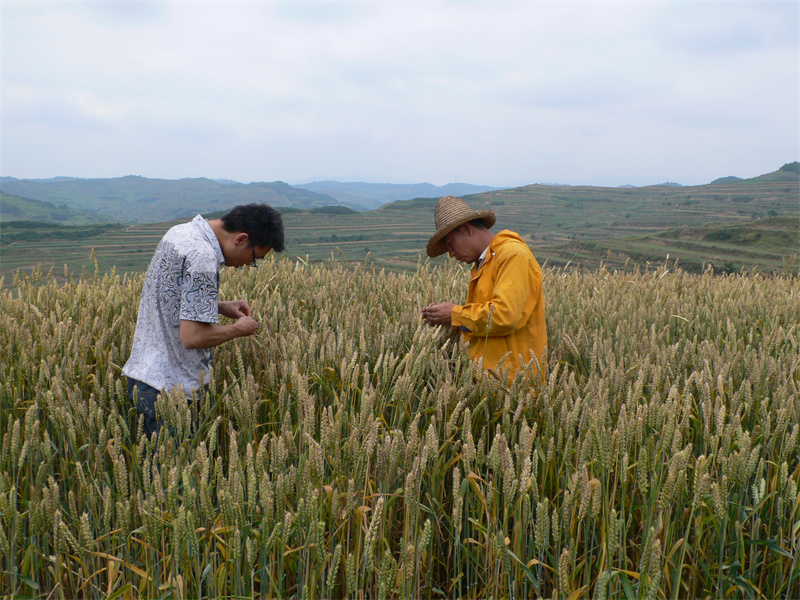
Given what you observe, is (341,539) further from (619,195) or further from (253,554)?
(619,195)

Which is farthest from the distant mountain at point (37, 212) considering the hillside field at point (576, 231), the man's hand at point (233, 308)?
the man's hand at point (233, 308)

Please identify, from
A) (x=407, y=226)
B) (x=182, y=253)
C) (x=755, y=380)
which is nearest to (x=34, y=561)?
(x=182, y=253)

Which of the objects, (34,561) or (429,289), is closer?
(34,561)

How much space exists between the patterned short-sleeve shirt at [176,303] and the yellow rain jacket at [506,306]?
46.8 inches

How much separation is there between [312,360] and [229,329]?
0.43 meters

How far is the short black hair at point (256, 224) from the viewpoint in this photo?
2674mm

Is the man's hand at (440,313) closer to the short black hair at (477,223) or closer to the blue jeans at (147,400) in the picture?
the short black hair at (477,223)

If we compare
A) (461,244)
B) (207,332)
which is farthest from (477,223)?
(207,332)

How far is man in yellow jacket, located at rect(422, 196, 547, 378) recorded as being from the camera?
2.75m

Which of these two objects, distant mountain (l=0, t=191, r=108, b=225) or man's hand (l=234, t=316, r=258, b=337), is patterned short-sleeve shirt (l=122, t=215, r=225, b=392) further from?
distant mountain (l=0, t=191, r=108, b=225)

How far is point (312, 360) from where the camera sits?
2.37 m

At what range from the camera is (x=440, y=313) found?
2930mm

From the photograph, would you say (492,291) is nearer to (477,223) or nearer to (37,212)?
(477,223)

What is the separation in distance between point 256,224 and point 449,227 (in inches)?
38.1
